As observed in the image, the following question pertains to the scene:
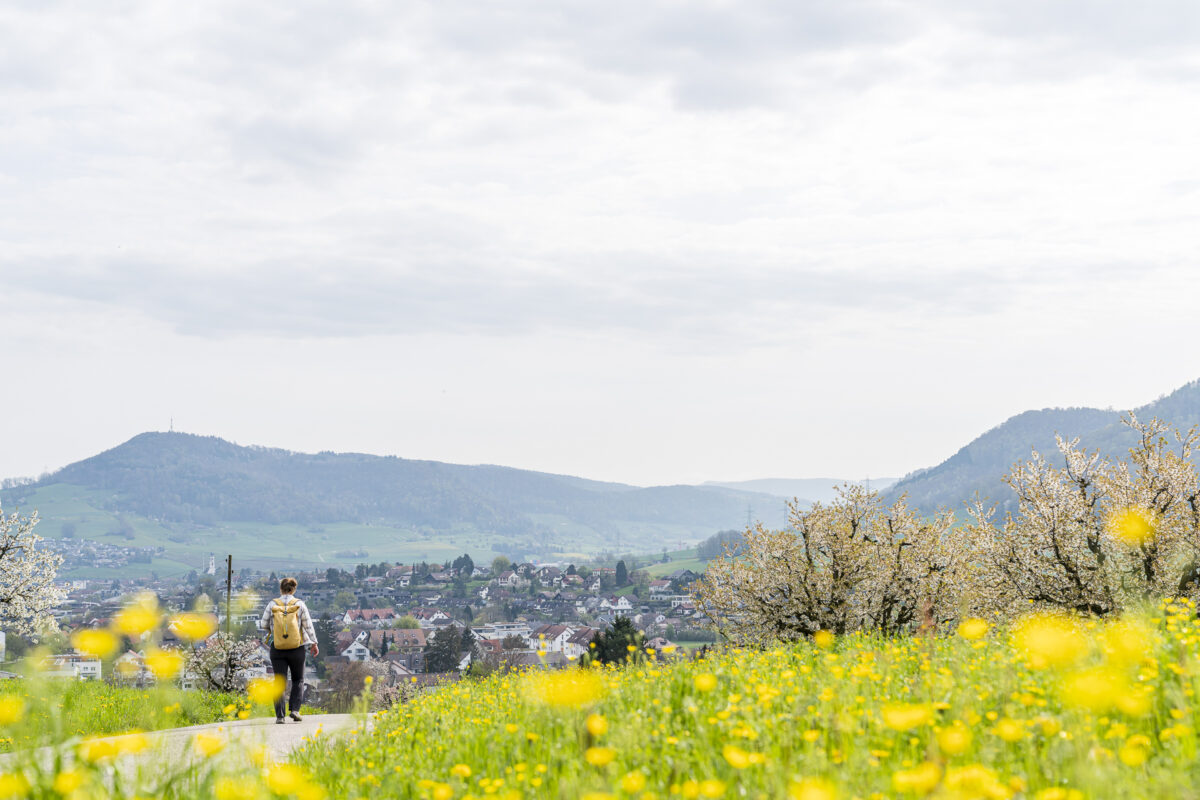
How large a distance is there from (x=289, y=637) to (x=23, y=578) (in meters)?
27.4

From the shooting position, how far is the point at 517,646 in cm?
13312

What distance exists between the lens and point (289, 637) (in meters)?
14.8

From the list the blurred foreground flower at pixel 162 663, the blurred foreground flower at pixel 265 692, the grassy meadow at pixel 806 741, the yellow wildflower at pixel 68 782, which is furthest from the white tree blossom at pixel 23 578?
the yellow wildflower at pixel 68 782

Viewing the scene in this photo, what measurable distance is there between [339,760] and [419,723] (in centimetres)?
196

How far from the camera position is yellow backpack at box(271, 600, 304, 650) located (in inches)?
581

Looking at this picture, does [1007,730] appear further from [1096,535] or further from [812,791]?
[1096,535]

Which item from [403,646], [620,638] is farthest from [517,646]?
[620,638]

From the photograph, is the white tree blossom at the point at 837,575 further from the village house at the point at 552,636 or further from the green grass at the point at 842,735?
the village house at the point at 552,636

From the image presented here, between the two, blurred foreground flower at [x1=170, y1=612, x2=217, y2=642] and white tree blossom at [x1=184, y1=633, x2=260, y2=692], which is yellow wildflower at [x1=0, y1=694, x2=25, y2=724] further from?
white tree blossom at [x1=184, y1=633, x2=260, y2=692]

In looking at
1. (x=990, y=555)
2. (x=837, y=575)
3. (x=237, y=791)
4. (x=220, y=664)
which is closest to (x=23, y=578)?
(x=220, y=664)

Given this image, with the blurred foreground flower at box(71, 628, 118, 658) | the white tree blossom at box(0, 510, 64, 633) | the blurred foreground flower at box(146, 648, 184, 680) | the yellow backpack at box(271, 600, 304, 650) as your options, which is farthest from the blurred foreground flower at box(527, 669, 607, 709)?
the white tree blossom at box(0, 510, 64, 633)

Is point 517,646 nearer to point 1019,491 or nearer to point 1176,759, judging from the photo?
point 1019,491

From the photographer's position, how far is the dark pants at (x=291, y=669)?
14945mm

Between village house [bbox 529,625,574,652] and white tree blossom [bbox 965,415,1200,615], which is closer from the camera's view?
white tree blossom [bbox 965,415,1200,615]
